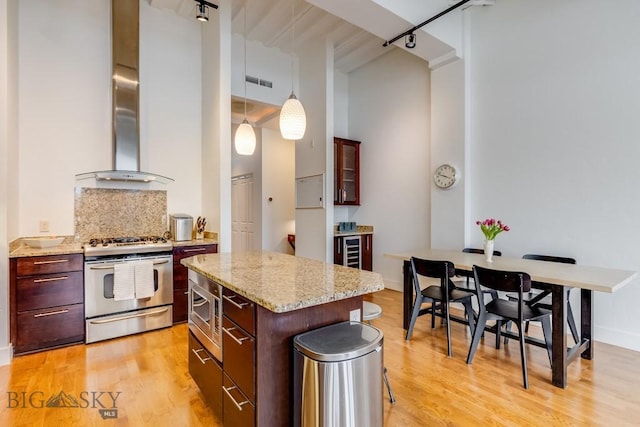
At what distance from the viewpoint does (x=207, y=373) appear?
197 cm

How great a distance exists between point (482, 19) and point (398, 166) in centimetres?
207

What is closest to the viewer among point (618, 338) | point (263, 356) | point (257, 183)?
point (263, 356)

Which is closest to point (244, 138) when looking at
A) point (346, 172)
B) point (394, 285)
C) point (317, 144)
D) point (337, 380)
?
point (317, 144)

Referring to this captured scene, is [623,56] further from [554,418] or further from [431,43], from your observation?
[554,418]

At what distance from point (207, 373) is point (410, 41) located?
370cm

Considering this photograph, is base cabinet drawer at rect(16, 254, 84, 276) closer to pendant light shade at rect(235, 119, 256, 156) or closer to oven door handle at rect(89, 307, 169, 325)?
oven door handle at rect(89, 307, 169, 325)

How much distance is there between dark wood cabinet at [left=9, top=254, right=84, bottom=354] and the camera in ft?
8.90

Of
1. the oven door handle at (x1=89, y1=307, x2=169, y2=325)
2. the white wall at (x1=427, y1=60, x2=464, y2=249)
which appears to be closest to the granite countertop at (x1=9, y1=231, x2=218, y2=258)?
the oven door handle at (x1=89, y1=307, x2=169, y2=325)

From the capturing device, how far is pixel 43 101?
10.8 ft

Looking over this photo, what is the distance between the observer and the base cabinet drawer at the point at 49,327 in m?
2.74

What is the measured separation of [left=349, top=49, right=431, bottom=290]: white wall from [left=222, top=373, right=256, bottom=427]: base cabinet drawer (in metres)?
3.58

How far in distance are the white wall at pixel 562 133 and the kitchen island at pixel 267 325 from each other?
259 cm

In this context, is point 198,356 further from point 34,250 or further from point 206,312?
point 34,250

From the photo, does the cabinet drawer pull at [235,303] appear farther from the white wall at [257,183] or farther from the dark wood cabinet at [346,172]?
the white wall at [257,183]
